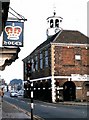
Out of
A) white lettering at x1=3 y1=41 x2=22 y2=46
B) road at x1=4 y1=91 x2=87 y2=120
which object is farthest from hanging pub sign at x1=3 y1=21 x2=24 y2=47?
road at x1=4 y1=91 x2=87 y2=120

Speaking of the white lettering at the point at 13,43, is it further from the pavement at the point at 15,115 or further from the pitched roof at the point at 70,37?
the pitched roof at the point at 70,37

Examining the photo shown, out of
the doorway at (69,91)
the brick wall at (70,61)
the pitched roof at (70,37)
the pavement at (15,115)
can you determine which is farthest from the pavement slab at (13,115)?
the pitched roof at (70,37)

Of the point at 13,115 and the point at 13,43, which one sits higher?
the point at 13,43

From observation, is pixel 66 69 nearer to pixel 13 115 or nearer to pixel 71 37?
pixel 71 37

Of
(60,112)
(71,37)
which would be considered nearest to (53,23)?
(71,37)

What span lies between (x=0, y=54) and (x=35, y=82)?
43538 mm

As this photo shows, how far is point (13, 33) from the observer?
15.0 m

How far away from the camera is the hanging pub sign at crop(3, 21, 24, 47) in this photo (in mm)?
14883

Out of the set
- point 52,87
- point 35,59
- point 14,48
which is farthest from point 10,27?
point 35,59

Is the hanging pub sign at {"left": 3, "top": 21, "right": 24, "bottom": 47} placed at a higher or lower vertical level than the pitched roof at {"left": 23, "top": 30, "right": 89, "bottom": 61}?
lower

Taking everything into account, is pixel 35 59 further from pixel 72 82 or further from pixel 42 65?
pixel 72 82

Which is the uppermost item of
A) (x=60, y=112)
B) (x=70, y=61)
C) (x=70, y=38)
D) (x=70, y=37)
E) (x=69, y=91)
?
(x=70, y=37)

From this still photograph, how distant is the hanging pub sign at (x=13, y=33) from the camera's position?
14.9 meters

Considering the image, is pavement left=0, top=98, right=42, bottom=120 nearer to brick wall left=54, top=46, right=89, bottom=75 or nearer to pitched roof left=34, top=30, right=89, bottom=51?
Result: brick wall left=54, top=46, right=89, bottom=75
